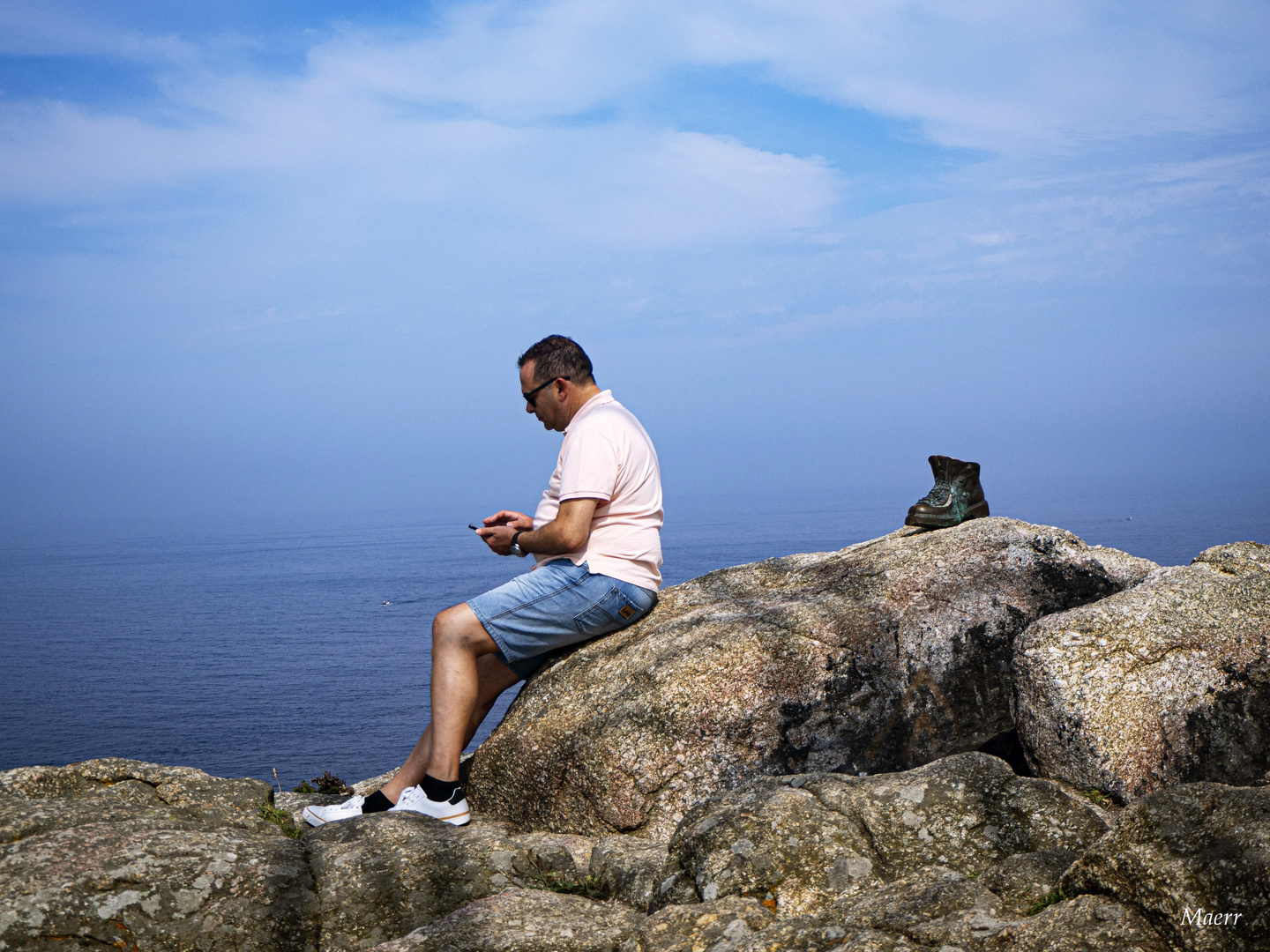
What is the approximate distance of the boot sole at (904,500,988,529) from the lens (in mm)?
8258

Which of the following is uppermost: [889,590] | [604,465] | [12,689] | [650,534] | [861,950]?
[604,465]

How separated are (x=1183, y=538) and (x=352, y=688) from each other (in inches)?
2923

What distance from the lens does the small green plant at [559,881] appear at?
521cm

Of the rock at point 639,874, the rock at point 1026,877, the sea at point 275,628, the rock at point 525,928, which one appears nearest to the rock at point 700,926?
the rock at point 525,928

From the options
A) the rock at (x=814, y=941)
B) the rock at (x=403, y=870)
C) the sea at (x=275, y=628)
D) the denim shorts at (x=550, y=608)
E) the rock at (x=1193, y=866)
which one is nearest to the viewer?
the rock at (x=1193, y=866)

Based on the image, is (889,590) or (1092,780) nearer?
(1092,780)

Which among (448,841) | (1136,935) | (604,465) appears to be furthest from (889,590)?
(1136,935)

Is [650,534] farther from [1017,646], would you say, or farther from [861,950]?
[861,950]

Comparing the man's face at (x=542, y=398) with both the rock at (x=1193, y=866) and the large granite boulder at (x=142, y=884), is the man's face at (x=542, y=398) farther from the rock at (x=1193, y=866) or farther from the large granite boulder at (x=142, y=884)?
the rock at (x=1193, y=866)

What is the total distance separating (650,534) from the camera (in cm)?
726

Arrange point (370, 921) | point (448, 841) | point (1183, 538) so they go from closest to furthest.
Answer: point (370, 921) < point (448, 841) < point (1183, 538)

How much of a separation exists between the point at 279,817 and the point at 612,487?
357 cm

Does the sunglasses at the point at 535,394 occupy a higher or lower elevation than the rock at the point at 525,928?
higher

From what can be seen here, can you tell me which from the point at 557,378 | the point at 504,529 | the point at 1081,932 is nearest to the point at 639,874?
the point at 1081,932
